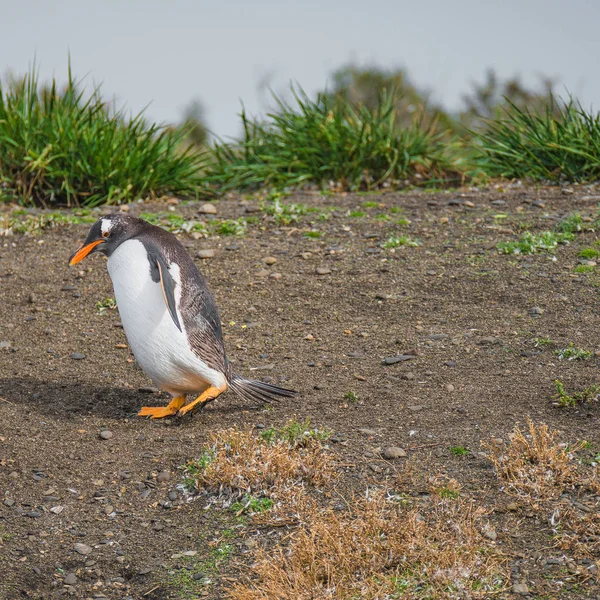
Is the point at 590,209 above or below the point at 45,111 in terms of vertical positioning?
below

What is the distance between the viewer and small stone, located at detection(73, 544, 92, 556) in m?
4.08

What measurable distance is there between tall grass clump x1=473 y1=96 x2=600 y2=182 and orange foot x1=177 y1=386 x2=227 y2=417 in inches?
264

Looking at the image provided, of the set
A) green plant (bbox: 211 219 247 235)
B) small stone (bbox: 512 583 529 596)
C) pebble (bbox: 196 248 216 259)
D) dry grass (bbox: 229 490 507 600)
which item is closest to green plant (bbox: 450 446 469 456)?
dry grass (bbox: 229 490 507 600)

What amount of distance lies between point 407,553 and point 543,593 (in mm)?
583

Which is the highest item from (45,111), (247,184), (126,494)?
(45,111)

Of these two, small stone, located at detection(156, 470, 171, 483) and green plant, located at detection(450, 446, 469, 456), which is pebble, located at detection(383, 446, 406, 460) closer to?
green plant, located at detection(450, 446, 469, 456)

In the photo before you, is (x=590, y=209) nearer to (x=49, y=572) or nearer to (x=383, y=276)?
(x=383, y=276)

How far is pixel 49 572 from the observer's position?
396 centimetres

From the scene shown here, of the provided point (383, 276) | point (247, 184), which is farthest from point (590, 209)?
point (247, 184)

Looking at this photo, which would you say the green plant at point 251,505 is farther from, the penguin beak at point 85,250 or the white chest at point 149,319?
the penguin beak at point 85,250

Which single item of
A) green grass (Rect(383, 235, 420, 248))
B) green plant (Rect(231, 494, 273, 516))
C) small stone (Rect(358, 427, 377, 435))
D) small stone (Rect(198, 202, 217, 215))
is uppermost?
small stone (Rect(198, 202, 217, 215))

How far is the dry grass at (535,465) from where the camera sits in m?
4.16

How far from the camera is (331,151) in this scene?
1071 centimetres

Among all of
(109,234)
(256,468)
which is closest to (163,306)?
(109,234)
